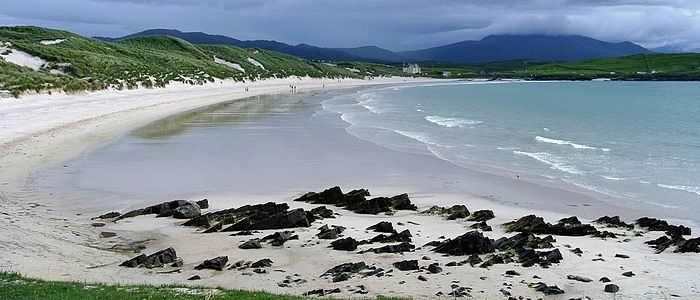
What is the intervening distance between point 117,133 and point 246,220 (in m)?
22.5

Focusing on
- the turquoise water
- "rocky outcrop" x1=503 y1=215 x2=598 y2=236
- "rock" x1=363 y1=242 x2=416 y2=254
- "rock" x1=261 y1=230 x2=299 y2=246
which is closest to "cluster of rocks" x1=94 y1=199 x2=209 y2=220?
"rock" x1=261 y1=230 x2=299 y2=246

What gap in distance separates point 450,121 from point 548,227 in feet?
111

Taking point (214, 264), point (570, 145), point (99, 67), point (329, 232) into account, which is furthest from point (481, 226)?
point (99, 67)

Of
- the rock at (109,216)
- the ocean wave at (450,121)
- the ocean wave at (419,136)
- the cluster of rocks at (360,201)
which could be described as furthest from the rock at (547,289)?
the ocean wave at (450,121)

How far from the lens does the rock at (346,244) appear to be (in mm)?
13109

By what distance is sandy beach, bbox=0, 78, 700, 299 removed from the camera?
1110cm

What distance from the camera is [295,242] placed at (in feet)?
45.0

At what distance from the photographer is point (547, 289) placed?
10.6 m

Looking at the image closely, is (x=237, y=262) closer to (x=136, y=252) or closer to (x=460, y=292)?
(x=136, y=252)

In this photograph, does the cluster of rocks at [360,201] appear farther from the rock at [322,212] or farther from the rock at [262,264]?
the rock at [262,264]

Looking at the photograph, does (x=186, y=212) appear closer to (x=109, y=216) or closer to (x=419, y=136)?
(x=109, y=216)

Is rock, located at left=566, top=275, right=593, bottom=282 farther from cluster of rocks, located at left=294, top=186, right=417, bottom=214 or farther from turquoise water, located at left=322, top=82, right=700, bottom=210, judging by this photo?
turquoise water, located at left=322, top=82, right=700, bottom=210

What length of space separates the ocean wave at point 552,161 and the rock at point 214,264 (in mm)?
16027

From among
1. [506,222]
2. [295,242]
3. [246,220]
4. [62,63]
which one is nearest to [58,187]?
[246,220]
